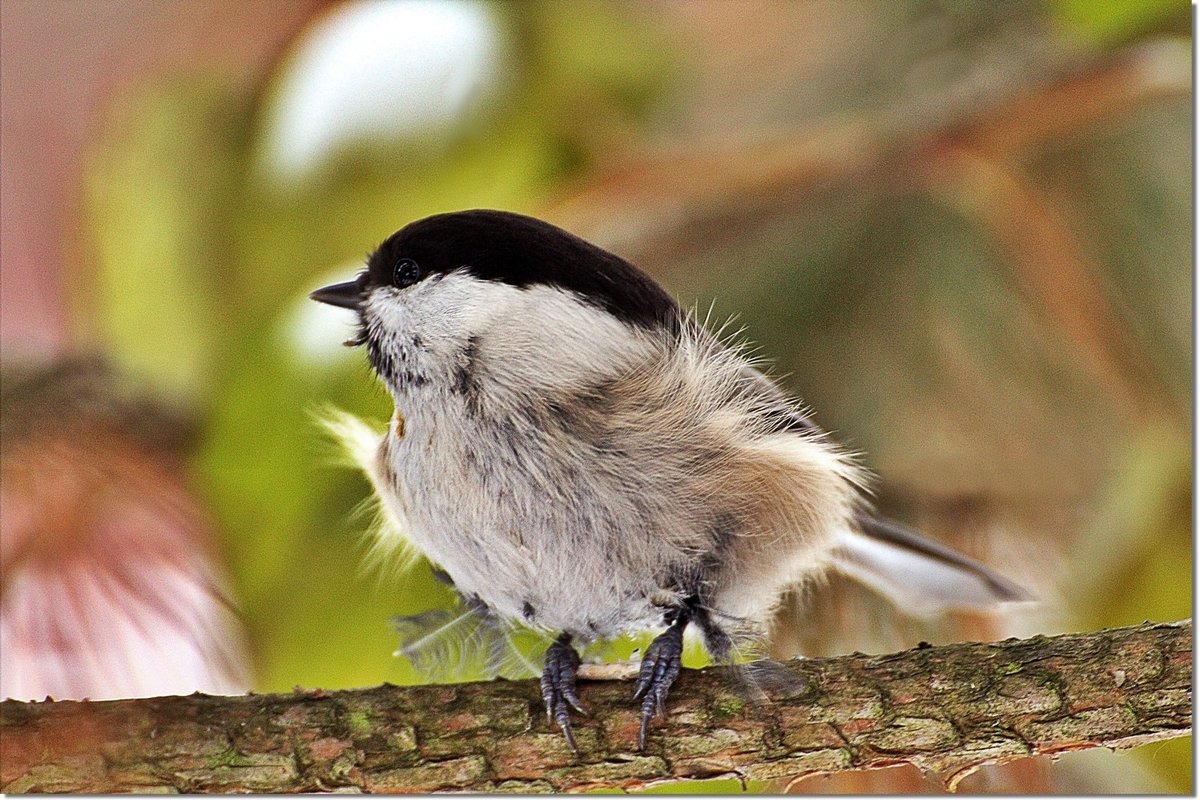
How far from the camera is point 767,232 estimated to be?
90 cm

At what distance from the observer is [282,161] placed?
3.12ft

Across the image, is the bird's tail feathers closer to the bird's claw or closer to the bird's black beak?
the bird's claw

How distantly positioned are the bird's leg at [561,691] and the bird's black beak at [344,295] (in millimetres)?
301

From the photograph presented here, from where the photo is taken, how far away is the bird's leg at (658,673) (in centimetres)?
68

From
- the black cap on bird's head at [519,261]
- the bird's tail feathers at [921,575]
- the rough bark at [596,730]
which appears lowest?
the rough bark at [596,730]

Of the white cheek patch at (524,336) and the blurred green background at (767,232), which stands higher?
the blurred green background at (767,232)

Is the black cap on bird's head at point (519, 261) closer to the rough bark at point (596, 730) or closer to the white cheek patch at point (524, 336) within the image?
the white cheek patch at point (524, 336)

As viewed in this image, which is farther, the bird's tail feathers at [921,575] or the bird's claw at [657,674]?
the bird's tail feathers at [921,575]

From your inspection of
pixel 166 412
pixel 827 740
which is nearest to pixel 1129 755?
pixel 827 740

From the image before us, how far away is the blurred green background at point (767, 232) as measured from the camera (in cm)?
88

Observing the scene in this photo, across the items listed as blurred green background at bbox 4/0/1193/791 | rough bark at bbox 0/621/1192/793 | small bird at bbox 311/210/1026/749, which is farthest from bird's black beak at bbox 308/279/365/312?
rough bark at bbox 0/621/1192/793

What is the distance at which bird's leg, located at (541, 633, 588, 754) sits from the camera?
0.69 m

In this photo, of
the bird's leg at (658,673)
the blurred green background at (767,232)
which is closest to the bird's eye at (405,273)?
the blurred green background at (767,232)

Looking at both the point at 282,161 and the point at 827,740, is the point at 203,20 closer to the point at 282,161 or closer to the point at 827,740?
the point at 282,161
